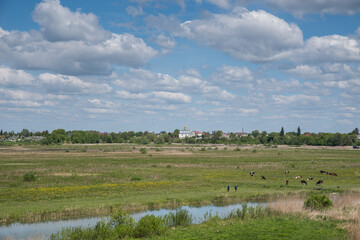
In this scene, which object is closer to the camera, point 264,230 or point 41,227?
point 264,230

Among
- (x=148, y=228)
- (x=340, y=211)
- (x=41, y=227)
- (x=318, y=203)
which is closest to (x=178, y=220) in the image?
(x=148, y=228)

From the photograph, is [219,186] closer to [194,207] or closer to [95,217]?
[194,207]

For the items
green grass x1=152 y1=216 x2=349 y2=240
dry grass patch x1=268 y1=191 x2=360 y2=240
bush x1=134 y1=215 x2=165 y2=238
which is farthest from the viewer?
dry grass patch x1=268 y1=191 x2=360 y2=240

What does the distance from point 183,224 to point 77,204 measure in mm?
10113

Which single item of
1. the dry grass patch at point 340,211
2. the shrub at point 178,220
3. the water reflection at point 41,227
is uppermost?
the dry grass patch at point 340,211

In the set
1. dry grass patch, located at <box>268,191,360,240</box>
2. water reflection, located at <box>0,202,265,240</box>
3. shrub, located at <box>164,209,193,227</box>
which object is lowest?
water reflection, located at <box>0,202,265,240</box>

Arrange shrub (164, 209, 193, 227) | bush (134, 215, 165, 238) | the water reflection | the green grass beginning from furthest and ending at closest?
shrub (164, 209, 193, 227), the water reflection, bush (134, 215, 165, 238), the green grass

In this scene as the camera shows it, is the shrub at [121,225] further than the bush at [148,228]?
No

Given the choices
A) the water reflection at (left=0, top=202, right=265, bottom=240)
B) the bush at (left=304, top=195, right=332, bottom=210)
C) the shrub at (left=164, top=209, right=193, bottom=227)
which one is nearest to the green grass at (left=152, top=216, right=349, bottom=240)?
the shrub at (left=164, top=209, right=193, bottom=227)

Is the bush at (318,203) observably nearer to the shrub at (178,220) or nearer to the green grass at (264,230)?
the green grass at (264,230)

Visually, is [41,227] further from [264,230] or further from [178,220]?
[264,230]

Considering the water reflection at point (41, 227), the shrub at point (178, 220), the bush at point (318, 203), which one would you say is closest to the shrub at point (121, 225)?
the water reflection at point (41, 227)

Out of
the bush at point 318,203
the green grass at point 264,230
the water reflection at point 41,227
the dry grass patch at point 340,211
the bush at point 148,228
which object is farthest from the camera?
the bush at point 318,203

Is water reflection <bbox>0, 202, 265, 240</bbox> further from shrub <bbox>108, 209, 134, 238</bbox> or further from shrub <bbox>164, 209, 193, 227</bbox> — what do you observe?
shrub <bbox>108, 209, 134, 238</bbox>
